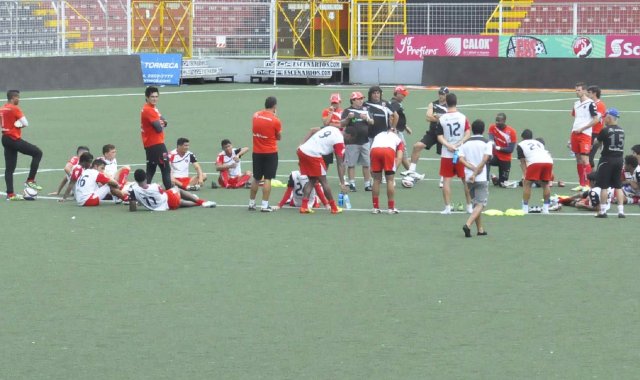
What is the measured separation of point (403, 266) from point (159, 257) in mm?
3027

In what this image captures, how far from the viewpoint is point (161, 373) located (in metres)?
10.0

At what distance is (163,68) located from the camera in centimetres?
4903

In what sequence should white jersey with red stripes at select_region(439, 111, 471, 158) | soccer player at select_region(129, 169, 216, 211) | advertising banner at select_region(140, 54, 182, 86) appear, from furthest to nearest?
1. advertising banner at select_region(140, 54, 182, 86)
2. white jersey with red stripes at select_region(439, 111, 471, 158)
3. soccer player at select_region(129, 169, 216, 211)

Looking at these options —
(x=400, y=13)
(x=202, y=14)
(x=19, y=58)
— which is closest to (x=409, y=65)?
(x=400, y=13)

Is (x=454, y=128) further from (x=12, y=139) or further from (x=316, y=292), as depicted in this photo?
(x=12, y=139)

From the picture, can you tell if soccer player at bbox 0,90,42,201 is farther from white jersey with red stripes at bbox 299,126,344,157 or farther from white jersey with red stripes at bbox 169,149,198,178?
white jersey with red stripes at bbox 299,126,344,157

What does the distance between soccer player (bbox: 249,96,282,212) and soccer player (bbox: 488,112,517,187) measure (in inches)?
185

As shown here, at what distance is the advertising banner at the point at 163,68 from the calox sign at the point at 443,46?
8.98 meters

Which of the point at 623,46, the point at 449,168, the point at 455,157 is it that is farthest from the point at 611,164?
the point at 623,46

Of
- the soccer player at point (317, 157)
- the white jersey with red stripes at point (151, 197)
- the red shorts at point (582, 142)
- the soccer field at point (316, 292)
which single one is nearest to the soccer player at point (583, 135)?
the red shorts at point (582, 142)

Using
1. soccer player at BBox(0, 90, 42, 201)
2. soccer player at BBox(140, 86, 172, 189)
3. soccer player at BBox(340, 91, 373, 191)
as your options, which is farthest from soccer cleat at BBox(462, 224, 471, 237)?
soccer player at BBox(0, 90, 42, 201)

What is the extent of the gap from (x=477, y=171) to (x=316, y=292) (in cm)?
440

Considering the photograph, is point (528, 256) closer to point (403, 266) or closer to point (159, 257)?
point (403, 266)

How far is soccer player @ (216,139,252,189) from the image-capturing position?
21.9m
